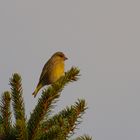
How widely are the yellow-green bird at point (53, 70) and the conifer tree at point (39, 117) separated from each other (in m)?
4.25

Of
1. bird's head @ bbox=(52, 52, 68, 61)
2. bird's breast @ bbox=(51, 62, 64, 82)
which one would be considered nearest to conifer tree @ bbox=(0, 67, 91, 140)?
bird's breast @ bbox=(51, 62, 64, 82)

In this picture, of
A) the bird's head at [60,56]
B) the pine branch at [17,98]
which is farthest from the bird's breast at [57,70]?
the pine branch at [17,98]

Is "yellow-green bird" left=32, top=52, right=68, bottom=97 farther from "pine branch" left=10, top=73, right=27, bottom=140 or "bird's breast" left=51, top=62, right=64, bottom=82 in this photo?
"pine branch" left=10, top=73, right=27, bottom=140

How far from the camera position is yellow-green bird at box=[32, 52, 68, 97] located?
8.67m

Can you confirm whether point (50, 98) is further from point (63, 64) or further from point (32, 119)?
point (63, 64)

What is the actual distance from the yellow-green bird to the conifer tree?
4.25m

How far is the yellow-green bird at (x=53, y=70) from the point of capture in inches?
341

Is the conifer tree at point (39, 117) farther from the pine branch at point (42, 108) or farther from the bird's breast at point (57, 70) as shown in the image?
the bird's breast at point (57, 70)

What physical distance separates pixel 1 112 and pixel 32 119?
1.31 ft

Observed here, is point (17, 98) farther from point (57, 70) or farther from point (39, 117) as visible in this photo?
point (57, 70)

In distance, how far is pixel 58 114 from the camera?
4.17m

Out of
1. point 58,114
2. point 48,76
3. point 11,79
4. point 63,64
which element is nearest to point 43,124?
point 58,114

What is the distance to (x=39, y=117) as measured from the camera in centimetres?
361

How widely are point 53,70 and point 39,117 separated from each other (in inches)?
211
